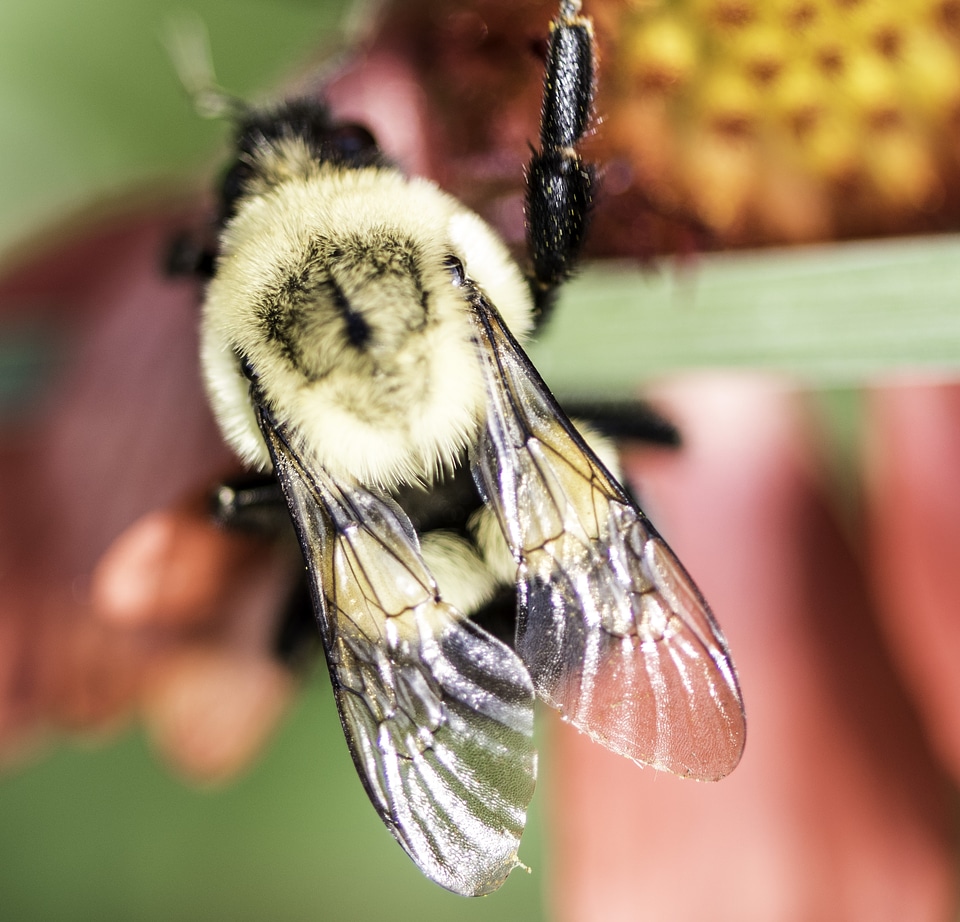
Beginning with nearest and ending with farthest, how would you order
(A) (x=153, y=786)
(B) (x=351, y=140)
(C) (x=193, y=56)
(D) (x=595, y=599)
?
(D) (x=595, y=599)
(B) (x=351, y=140)
(C) (x=193, y=56)
(A) (x=153, y=786)

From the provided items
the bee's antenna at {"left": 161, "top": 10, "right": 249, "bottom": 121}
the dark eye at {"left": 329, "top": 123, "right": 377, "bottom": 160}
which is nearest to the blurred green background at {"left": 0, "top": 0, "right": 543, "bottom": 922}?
the bee's antenna at {"left": 161, "top": 10, "right": 249, "bottom": 121}

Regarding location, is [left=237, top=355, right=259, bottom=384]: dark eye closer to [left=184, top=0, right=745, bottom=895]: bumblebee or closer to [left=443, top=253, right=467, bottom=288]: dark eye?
[left=184, top=0, right=745, bottom=895]: bumblebee

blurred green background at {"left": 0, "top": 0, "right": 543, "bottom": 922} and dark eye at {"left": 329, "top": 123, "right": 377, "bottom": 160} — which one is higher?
dark eye at {"left": 329, "top": 123, "right": 377, "bottom": 160}

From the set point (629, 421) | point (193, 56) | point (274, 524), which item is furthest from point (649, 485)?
point (193, 56)

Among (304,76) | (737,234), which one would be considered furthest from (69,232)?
(737,234)

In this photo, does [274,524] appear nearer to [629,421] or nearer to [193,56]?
[629,421]

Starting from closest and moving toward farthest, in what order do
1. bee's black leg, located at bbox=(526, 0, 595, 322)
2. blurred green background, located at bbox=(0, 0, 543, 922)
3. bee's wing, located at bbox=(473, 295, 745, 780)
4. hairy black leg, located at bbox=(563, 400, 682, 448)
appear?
bee's wing, located at bbox=(473, 295, 745, 780) < bee's black leg, located at bbox=(526, 0, 595, 322) < hairy black leg, located at bbox=(563, 400, 682, 448) < blurred green background, located at bbox=(0, 0, 543, 922)

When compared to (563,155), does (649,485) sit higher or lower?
lower
